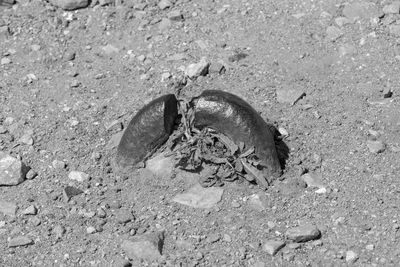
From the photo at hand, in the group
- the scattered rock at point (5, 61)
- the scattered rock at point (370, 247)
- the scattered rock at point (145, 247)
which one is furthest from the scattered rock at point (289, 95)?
the scattered rock at point (5, 61)

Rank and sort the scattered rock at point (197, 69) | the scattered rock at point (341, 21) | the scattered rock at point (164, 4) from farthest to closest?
the scattered rock at point (164, 4)
the scattered rock at point (341, 21)
the scattered rock at point (197, 69)

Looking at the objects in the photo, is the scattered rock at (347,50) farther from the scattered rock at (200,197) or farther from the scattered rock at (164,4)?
the scattered rock at (200,197)

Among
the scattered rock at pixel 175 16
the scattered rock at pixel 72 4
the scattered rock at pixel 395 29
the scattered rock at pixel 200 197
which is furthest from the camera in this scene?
the scattered rock at pixel 72 4

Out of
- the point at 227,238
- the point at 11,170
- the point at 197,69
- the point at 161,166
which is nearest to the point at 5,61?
the point at 11,170

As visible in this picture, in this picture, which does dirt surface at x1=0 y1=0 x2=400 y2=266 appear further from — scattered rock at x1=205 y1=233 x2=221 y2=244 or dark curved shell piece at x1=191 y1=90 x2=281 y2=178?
dark curved shell piece at x1=191 y1=90 x2=281 y2=178

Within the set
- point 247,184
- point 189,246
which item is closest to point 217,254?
point 189,246

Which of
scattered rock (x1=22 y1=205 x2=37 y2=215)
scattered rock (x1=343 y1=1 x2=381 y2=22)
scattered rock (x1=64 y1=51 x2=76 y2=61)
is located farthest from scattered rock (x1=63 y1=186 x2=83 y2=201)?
scattered rock (x1=343 y1=1 x2=381 y2=22)

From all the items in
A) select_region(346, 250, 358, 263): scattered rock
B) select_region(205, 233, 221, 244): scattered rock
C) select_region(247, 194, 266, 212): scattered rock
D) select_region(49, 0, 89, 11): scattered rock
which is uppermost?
select_region(49, 0, 89, 11): scattered rock
